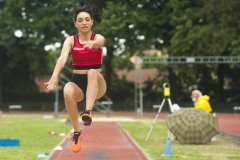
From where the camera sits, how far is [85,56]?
837 cm

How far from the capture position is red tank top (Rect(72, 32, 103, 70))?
27.3ft

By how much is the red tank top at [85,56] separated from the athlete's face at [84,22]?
0.18 m

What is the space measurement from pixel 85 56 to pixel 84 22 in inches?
21.4

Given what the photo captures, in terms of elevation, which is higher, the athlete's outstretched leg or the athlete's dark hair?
the athlete's dark hair

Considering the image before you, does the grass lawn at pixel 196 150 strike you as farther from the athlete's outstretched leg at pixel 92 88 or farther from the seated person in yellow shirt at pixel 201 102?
the athlete's outstretched leg at pixel 92 88

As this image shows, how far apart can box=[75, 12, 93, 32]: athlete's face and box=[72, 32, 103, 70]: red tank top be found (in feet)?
0.58

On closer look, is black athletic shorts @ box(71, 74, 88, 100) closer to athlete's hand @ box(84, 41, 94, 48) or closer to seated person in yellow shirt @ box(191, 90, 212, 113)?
athlete's hand @ box(84, 41, 94, 48)

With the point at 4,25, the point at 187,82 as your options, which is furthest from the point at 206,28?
the point at 4,25

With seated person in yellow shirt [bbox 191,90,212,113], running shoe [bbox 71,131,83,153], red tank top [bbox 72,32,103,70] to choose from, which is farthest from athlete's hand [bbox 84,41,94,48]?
seated person in yellow shirt [bbox 191,90,212,113]

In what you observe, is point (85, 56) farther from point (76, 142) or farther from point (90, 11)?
point (76, 142)

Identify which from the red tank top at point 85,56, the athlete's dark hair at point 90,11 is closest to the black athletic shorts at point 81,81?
the red tank top at point 85,56

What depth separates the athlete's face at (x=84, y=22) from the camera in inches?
329

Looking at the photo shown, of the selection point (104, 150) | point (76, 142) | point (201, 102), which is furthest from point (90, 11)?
point (201, 102)

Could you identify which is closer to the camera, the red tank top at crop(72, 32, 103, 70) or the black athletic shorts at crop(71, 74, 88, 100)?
the red tank top at crop(72, 32, 103, 70)
